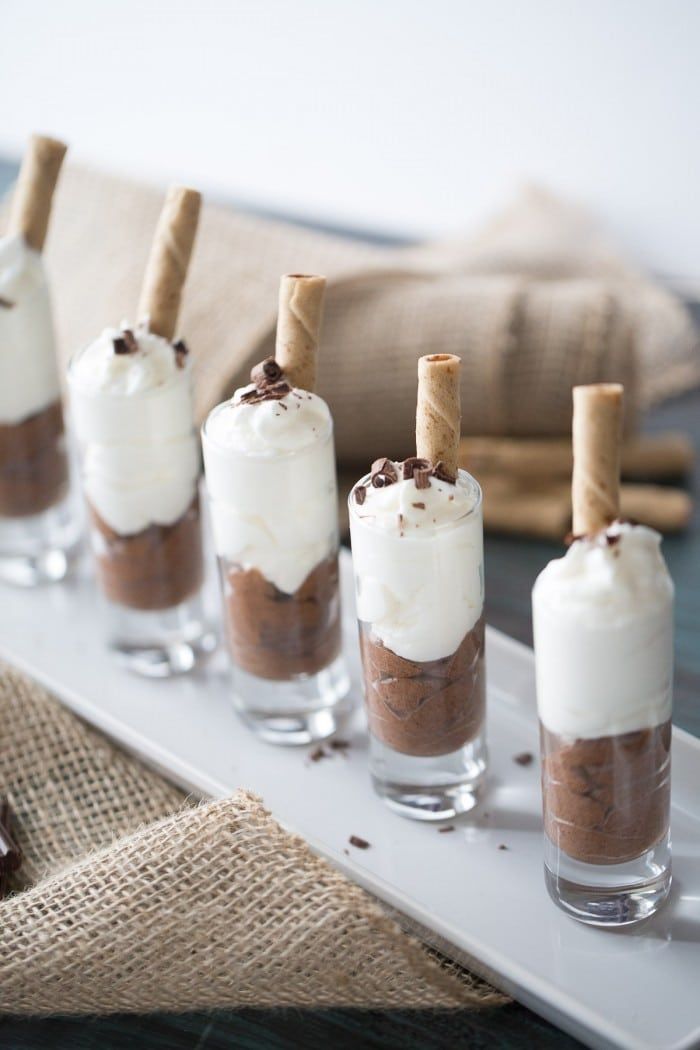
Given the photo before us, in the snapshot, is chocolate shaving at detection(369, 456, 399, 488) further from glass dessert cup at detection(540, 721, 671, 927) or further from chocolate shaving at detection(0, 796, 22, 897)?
chocolate shaving at detection(0, 796, 22, 897)

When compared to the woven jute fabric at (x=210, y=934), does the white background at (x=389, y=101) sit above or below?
above

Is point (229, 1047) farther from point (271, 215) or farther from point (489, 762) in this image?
point (271, 215)

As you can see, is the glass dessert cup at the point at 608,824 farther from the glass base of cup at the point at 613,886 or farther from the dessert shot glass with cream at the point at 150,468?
the dessert shot glass with cream at the point at 150,468

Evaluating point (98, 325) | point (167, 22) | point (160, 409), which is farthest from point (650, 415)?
point (167, 22)

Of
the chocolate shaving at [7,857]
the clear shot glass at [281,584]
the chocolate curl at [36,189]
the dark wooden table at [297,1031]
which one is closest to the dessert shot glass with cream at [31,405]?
the chocolate curl at [36,189]

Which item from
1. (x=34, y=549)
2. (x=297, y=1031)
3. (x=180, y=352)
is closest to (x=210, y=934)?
(x=297, y=1031)

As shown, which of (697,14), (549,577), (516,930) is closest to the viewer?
(549,577)
